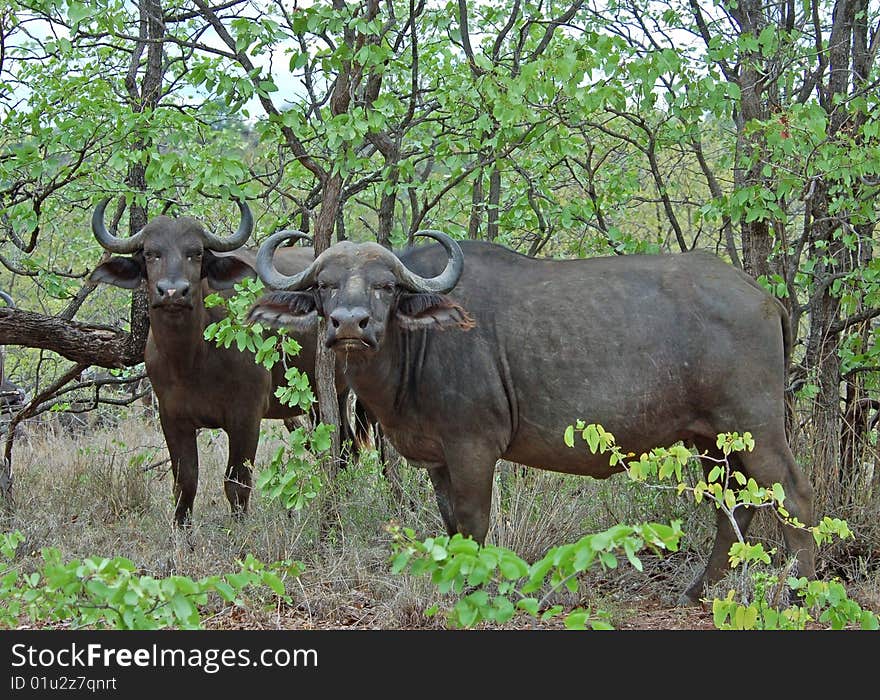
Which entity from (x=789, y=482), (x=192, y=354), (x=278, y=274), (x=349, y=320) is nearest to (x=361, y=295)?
(x=349, y=320)

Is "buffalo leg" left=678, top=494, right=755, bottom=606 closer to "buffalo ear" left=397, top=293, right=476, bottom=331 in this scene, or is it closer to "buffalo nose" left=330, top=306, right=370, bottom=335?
"buffalo ear" left=397, top=293, right=476, bottom=331

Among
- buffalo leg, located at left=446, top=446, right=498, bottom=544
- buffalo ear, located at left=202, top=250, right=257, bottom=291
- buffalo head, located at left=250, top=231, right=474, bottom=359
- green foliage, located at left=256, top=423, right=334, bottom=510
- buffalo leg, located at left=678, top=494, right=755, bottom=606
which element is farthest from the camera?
buffalo ear, located at left=202, top=250, right=257, bottom=291

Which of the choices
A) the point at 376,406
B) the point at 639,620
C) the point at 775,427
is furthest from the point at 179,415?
the point at 775,427

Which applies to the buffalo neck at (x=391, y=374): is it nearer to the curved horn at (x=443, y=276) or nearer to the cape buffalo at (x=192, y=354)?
the curved horn at (x=443, y=276)

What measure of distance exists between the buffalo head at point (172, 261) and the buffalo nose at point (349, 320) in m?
2.07

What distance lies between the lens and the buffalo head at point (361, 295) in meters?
5.28

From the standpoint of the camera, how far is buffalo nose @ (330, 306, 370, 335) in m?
5.13

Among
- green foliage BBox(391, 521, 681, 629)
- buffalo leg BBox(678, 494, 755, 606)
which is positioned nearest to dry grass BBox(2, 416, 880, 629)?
buffalo leg BBox(678, 494, 755, 606)

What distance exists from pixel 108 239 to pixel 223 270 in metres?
0.83

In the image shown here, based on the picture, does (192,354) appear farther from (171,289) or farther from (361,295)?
(361,295)

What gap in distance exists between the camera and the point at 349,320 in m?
5.12

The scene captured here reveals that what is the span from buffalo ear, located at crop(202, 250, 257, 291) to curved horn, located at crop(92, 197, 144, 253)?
0.50 meters

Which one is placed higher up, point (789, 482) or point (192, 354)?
point (192, 354)

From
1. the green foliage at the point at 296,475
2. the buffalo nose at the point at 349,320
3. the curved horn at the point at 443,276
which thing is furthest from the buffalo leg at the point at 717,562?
the buffalo nose at the point at 349,320
